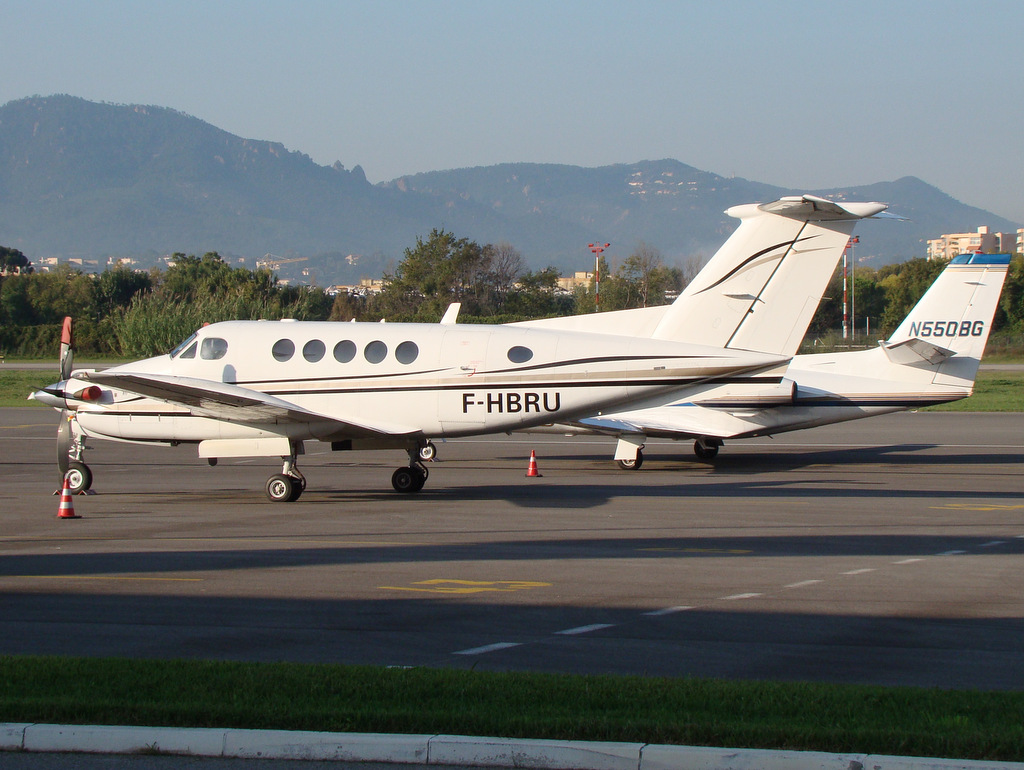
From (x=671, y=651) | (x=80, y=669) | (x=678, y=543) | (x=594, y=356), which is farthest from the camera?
(x=594, y=356)

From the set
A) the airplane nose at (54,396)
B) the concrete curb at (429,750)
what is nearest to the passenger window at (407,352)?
the airplane nose at (54,396)

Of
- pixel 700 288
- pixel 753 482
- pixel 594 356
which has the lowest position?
pixel 753 482

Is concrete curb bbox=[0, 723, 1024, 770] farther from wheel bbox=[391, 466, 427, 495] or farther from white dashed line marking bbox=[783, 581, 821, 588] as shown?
wheel bbox=[391, 466, 427, 495]

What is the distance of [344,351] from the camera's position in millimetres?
17578

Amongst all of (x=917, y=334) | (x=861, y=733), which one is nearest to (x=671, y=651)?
(x=861, y=733)

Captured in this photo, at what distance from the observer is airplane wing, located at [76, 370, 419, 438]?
16.0 m

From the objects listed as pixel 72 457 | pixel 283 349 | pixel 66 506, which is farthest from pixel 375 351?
pixel 72 457

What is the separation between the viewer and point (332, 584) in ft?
33.6

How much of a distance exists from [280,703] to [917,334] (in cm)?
2077

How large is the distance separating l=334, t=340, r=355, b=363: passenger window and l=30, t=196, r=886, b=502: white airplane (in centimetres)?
2

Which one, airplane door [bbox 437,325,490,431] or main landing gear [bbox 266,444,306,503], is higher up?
airplane door [bbox 437,325,490,431]

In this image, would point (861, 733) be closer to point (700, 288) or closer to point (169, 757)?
point (169, 757)

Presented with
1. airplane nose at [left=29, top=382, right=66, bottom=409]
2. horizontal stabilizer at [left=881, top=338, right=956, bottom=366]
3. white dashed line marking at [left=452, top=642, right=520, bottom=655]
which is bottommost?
white dashed line marking at [left=452, top=642, right=520, bottom=655]

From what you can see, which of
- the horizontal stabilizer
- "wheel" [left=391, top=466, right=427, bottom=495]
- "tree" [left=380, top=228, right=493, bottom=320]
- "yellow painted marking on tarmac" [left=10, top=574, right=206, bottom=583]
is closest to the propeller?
"wheel" [left=391, top=466, right=427, bottom=495]
